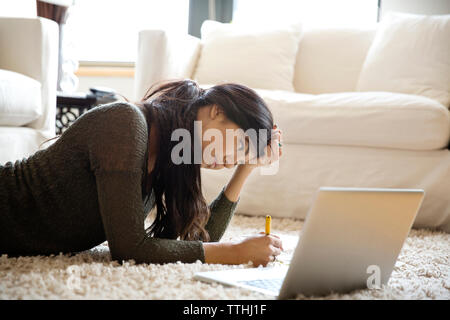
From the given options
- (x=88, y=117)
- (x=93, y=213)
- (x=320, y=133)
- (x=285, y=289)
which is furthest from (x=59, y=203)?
(x=320, y=133)

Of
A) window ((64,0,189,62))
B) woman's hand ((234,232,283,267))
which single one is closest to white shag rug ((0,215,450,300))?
woman's hand ((234,232,283,267))

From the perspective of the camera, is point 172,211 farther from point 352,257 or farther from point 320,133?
point 320,133

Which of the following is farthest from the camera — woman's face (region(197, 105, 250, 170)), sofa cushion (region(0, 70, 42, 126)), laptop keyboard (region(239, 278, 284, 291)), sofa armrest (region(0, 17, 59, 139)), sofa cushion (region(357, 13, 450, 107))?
sofa cushion (region(357, 13, 450, 107))

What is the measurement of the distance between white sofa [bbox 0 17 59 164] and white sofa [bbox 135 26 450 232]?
41cm

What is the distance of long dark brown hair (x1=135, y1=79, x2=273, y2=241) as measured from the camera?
1063 mm

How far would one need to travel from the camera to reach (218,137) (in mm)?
1066

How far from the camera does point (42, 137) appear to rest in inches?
76.3

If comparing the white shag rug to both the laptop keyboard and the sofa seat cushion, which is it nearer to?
the laptop keyboard

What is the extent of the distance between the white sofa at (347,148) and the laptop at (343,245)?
103cm

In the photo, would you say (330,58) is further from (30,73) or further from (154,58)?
(30,73)

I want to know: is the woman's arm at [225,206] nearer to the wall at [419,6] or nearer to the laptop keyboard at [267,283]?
the laptop keyboard at [267,283]

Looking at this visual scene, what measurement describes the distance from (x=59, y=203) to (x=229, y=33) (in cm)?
177

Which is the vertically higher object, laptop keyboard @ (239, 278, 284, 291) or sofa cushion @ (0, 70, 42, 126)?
sofa cushion @ (0, 70, 42, 126)

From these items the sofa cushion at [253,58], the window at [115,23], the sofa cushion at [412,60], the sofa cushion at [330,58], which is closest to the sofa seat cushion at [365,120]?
the sofa cushion at [412,60]
